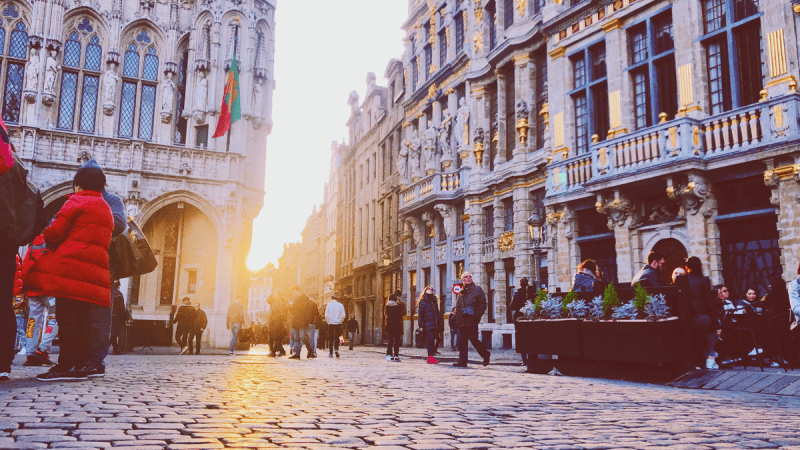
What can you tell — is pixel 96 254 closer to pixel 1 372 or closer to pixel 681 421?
pixel 1 372

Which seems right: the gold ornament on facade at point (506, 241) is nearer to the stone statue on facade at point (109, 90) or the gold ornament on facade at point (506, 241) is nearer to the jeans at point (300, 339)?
the jeans at point (300, 339)

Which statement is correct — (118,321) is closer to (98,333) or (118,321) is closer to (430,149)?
(98,333)

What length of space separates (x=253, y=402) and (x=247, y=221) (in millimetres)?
21409

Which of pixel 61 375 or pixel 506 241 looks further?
pixel 506 241

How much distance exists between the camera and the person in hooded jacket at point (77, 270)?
620cm

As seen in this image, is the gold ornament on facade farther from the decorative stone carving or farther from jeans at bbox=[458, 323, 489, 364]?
jeans at bbox=[458, 323, 489, 364]

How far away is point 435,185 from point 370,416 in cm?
2333

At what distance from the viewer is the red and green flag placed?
2439 centimetres

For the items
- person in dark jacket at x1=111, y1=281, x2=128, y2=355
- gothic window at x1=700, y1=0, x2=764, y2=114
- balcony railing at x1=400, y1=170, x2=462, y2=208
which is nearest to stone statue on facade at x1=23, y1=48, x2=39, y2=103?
person in dark jacket at x1=111, y1=281, x2=128, y2=355

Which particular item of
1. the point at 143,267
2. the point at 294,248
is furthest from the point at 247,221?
the point at 294,248

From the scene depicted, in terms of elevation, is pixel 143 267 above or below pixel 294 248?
below

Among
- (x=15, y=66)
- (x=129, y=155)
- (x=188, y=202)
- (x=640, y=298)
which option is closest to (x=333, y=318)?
(x=188, y=202)

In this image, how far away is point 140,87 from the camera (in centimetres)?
2597

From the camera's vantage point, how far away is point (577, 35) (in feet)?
65.9
